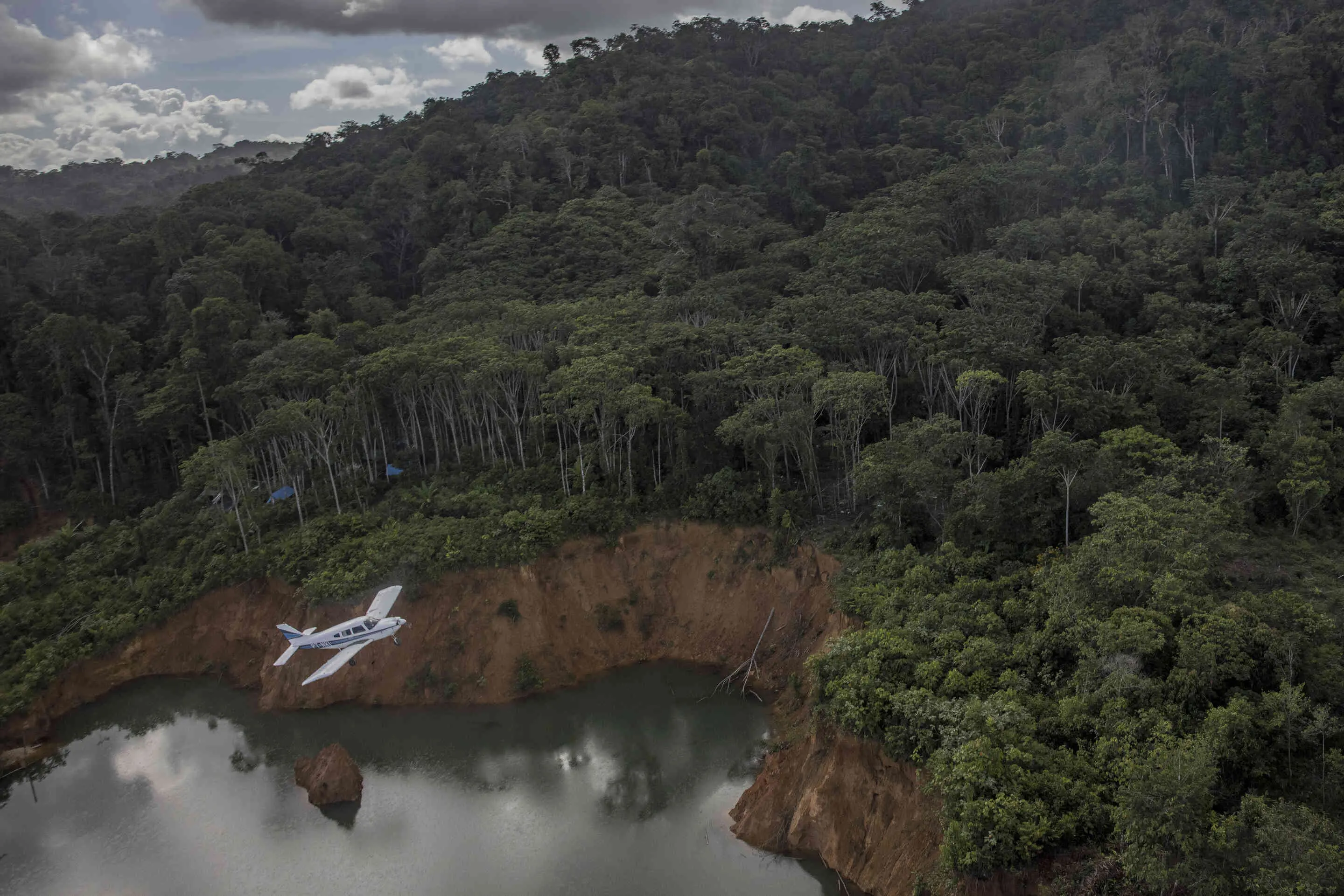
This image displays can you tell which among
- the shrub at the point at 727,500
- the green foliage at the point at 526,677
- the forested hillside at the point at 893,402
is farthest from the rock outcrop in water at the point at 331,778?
the shrub at the point at 727,500

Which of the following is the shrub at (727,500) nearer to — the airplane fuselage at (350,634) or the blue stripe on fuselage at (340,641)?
the airplane fuselage at (350,634)

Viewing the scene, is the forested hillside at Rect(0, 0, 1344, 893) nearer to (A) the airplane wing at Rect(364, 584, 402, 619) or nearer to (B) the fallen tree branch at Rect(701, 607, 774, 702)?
(A) the airplane wing at Rect(364, 584, 402, 619)

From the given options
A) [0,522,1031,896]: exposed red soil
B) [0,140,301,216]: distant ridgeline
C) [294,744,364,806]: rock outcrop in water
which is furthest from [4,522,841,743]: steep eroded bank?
[0,140,301,216]: distant ridgeline

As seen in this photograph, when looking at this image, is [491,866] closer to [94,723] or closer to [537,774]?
[537,774]

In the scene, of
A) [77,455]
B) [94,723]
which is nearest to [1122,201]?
[94,723]

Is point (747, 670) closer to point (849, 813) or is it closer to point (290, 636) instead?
point (849, 813)
